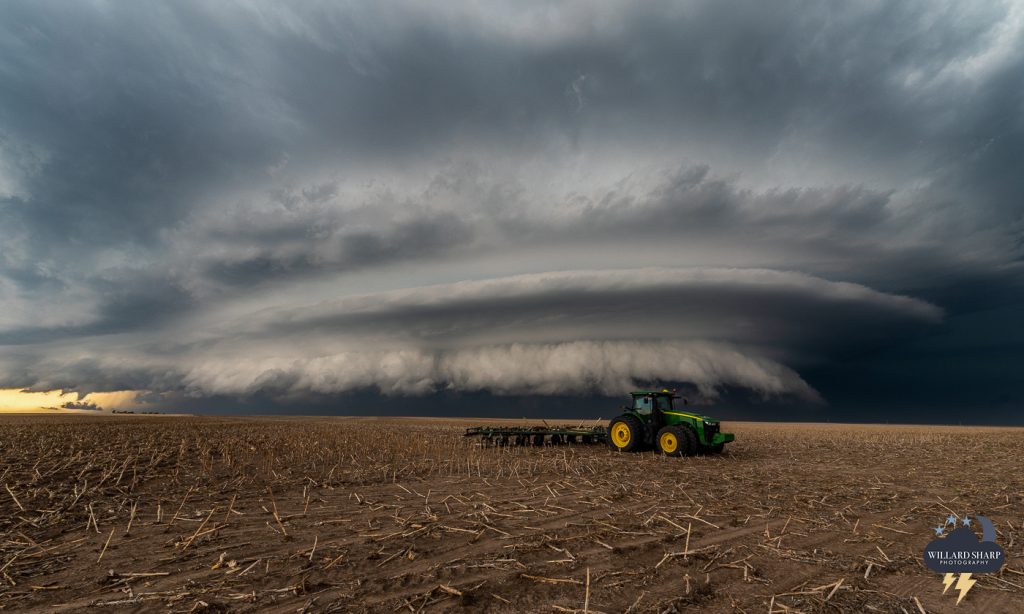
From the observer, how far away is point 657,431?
21844mm

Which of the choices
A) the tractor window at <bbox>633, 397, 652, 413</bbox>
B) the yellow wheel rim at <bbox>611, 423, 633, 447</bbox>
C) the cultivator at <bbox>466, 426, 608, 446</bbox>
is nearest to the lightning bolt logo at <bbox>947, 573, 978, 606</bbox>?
the yellow wheel rim at <bbox>611, 423, 633, 447</bbox>

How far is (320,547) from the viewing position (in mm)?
7691

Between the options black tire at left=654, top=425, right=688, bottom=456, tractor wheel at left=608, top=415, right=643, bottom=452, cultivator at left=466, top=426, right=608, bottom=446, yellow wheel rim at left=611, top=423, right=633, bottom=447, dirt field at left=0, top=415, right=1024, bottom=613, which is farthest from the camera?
cultivator at left=466, top=426, right=608, bottom=446

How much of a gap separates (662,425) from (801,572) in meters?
15.2

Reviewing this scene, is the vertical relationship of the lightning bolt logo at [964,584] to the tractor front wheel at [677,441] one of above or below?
below

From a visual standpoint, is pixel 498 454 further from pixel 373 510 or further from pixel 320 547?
pixel 320 547

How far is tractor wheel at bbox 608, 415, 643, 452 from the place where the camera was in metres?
21.4

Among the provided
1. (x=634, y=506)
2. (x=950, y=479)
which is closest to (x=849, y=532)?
(x=634, y=506)

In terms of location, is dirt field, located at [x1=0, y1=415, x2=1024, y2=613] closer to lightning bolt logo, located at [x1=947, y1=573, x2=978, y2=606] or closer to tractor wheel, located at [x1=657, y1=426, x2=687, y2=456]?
lightning bolt logo, located at [x1=947, y1=573, x2=978, y2=606]

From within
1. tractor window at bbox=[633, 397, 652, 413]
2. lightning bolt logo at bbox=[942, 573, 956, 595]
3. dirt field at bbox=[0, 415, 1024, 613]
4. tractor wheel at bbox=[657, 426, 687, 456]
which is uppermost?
Answer: tractor window at bbox=[633, 397, 652, 413]

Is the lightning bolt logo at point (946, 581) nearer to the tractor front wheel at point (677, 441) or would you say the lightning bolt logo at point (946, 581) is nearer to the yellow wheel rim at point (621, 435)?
the tractor front wheel at point (677, 441)

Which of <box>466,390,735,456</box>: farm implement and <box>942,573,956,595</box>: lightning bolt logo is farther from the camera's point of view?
<box>466,390,735,456</box>: farm implement

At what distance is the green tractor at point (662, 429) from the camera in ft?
66.9

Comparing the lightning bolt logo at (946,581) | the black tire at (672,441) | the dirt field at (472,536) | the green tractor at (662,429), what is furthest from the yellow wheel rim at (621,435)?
the lightning bolt logo at (946,581)
